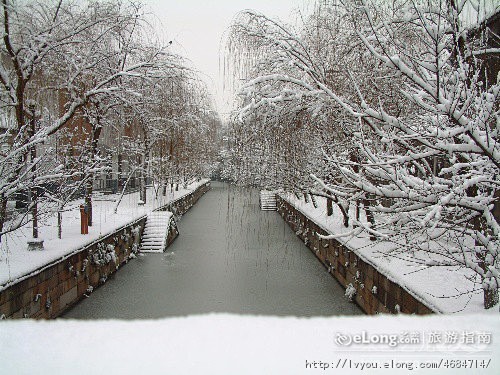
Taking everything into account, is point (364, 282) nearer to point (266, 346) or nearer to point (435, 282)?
point (435, 282)

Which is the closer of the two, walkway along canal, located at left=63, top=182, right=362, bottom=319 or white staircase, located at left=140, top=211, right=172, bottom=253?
walkway along canal, located at left=63, top=182, right=362, bottom=319

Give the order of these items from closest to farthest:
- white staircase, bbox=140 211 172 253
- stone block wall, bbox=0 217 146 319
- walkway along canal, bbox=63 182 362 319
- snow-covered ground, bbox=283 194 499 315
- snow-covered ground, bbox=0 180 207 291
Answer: snow-covered ground, bbox=283 194 499 315, stone block wall, bbox=0 217 146 319, snow-covered ground, bbox=0 180 207 291, walkway along canal, bbox=63 182 362 319, white staircase, bbox=140 211 172 253

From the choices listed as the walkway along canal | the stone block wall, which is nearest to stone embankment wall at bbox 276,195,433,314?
the walkway along canal

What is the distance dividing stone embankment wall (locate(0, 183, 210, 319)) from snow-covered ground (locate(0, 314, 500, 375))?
117 inches

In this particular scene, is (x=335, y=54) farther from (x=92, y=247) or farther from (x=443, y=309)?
(x=92, y=247)

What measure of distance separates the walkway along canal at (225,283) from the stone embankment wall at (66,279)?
303 millimetres

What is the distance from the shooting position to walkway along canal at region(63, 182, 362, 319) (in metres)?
9.16

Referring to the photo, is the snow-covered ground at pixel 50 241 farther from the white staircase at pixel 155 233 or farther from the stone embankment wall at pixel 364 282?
the stone embankment wall at pixel 364 282

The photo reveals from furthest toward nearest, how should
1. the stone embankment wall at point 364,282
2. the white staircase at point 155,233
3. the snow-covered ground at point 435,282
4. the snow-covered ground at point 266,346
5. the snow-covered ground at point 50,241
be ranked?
1. the white staircase at point 155,233
2. the snow-covered ground at point 50,241
3. the stone embankment wall at point 364,282
4. the snow-covered ground at point 435,282
5. the snow-covered ground at point 266,346

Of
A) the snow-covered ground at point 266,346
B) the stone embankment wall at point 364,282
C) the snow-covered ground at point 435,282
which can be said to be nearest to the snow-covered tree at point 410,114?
the snow-covered ground at point 435,282

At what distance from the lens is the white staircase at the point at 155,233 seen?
15.7 metres

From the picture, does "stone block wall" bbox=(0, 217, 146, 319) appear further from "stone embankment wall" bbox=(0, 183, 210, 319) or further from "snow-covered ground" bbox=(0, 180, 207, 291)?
"snow-covered ground" bbox=(0, 180, 207, 291)

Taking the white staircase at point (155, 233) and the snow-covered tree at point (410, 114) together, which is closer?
the snow-covered tree at point (410, 114)

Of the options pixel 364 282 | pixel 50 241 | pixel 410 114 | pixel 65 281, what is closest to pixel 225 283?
pixel 364 282
